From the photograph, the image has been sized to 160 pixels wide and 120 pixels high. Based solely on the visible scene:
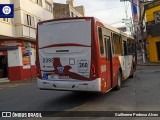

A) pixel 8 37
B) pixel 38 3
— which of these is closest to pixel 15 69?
pixel 8 37

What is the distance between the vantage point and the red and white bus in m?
10.3

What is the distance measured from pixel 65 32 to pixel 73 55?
89 cm

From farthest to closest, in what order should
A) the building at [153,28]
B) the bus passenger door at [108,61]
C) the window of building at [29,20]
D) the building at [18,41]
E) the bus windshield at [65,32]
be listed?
the building at [153,28] → the window of building at [29,20] → the building at [18,41] → the bus passenger door at [108,61] → the bus windshield at [65,32]

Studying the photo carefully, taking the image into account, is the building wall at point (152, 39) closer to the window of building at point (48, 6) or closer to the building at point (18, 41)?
the window of building at point (48, 6)

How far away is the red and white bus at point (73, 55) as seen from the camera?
404 inches

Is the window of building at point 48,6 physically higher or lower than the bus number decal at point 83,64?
higher

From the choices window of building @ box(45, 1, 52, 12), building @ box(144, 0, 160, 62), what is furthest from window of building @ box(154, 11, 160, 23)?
window of building @ box(45, 1, 52, 12)

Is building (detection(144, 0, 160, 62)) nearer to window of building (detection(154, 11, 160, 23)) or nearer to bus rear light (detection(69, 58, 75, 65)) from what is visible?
window of building (detection(154, 11, 160, 23))

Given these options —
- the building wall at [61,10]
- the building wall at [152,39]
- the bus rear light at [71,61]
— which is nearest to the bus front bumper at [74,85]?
the bus rear light at [71,61]

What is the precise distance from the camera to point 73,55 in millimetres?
10523

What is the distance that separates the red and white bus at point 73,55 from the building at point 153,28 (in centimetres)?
3048

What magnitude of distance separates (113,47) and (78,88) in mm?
3280

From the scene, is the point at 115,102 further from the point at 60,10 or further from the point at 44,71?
the point at 60,10

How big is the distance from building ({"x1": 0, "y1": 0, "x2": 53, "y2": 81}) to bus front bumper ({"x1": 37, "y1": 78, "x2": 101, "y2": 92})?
59.6 ft
